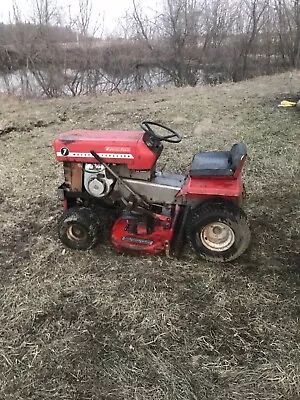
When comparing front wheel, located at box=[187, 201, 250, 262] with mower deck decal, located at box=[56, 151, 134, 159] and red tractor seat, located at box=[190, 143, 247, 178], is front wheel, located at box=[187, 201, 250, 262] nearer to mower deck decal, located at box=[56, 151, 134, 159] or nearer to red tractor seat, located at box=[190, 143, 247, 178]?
red tractor seat, located at box=[190, 143, 247, 178]

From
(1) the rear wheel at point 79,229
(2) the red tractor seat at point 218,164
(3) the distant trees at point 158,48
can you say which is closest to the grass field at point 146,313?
(1) the rear wheel at point 79,229

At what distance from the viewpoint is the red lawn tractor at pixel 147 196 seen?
2777 mm

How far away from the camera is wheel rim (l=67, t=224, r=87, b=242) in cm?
299

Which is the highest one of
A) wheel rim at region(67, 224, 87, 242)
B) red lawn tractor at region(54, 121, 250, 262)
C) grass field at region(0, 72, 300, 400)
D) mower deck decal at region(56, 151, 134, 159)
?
mower deck decal at region(56, 151, 134, 159)

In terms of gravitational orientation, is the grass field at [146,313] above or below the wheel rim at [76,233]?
below

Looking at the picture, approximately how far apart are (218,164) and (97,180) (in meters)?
0.82

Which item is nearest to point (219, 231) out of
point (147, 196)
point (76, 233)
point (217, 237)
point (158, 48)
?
point (217, 237)

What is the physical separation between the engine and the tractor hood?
0.18ft

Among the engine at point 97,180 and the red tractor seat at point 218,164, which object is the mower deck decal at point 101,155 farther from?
the red tractor seat at point 218,164

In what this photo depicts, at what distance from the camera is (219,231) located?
2840 millimetres

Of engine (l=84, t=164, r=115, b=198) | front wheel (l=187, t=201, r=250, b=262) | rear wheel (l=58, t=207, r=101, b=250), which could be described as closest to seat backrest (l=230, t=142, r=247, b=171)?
front wheel (l=187, t=201, r=250, b=262)

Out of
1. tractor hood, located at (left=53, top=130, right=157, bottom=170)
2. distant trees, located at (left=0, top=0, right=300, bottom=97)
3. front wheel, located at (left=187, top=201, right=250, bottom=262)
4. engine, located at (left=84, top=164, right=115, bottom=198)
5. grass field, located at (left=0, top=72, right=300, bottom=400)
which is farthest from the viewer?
distant trees, located at (left=0, top=0, right=300, bottom=97)

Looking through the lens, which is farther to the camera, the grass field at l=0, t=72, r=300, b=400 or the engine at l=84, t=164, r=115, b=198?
the engine at l=84, t=164, r=115, b=198

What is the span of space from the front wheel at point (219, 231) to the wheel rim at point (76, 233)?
739 mm
